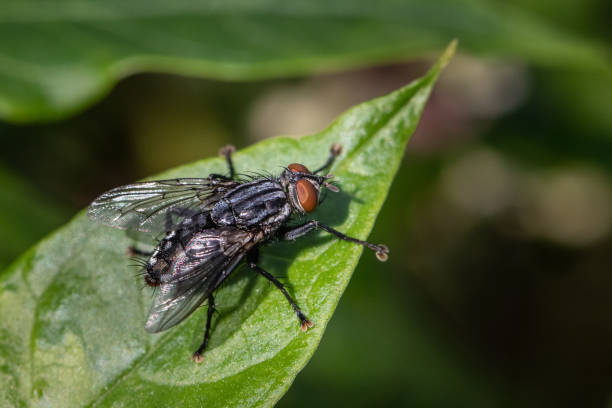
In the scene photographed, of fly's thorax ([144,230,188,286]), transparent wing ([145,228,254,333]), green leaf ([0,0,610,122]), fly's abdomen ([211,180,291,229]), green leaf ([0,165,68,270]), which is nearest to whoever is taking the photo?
transparent wing ([145,228,254,333])

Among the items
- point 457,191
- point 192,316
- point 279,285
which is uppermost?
point 279,285

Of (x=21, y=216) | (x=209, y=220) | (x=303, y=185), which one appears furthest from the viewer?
(x=21, y=216)

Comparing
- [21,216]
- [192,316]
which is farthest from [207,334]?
[21,216]

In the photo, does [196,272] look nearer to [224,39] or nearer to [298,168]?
[298,168]

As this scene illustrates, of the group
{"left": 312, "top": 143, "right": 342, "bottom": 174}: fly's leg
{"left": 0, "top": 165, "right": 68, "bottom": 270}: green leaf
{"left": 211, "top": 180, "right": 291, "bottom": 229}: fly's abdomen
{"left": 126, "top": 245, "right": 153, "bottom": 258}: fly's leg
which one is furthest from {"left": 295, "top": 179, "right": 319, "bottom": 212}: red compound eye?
{"left": 0, "top": 165, "right": 68, "bottom": 270}: green leaf

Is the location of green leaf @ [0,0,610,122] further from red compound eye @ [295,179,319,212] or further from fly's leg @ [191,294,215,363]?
fly's leg @ [191,294,215,363]
